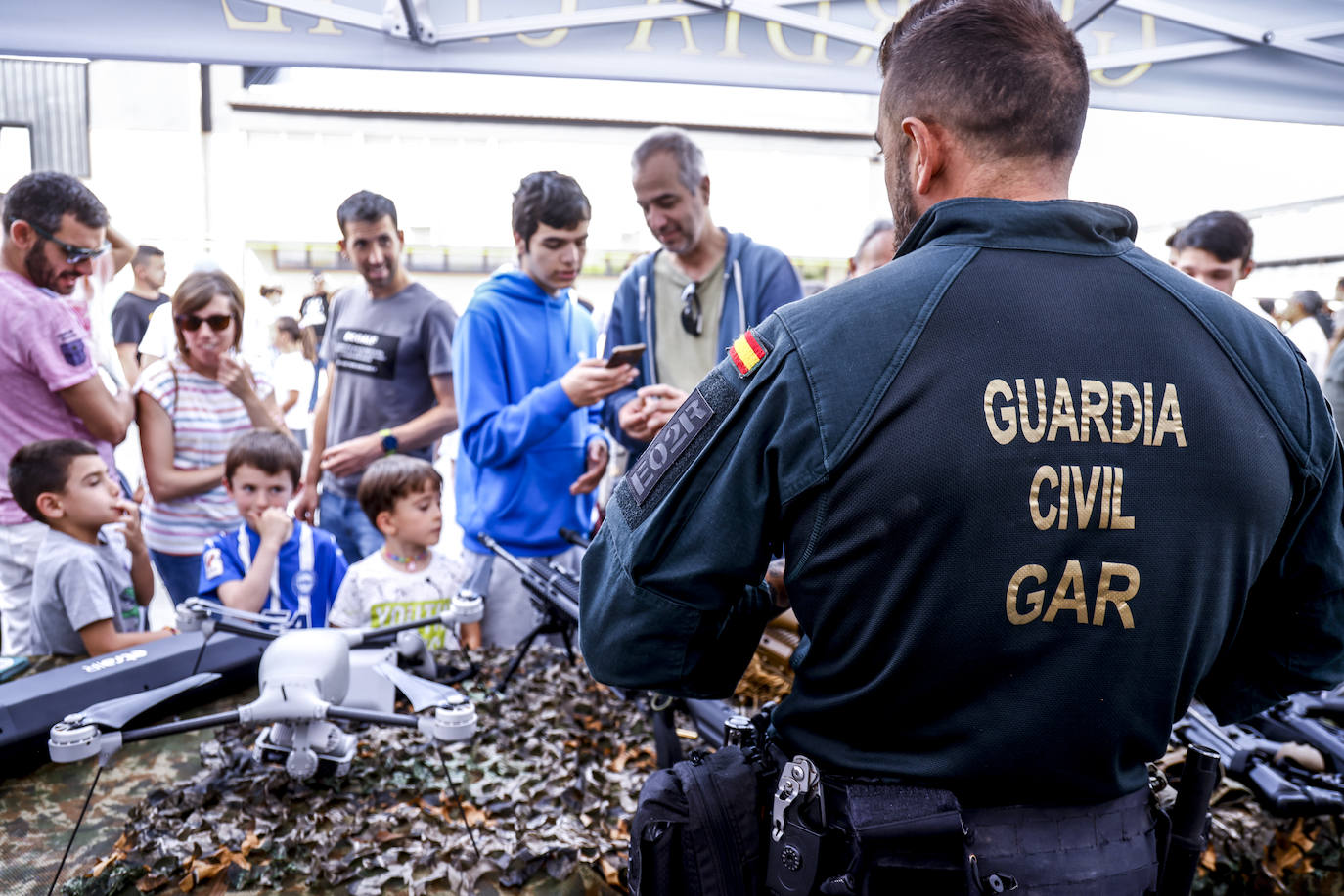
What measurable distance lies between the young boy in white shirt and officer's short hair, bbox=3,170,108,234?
1197 millimetres

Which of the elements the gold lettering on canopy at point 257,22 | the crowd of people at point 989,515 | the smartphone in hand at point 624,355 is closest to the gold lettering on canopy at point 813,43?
the smartphone in hand at point 624,355

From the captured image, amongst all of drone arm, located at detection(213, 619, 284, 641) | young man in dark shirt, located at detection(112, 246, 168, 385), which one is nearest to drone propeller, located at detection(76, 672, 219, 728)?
drone arm, located at detection(213, 619, 284, 641)

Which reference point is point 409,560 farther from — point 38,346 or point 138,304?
point 138,304

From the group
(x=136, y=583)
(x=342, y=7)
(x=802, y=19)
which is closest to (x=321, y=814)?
(x=136, y=583)

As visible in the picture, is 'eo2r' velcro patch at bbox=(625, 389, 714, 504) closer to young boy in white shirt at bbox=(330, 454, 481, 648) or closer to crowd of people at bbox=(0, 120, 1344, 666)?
crowd of people at bbox=(0, 120, 1344, 666)

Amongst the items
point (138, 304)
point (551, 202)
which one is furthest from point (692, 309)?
point (138, 304)

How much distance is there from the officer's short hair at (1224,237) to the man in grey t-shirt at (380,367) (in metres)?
2.83

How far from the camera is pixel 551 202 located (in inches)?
110

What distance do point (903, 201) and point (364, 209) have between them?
263 cm

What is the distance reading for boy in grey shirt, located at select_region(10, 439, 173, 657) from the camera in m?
2.37

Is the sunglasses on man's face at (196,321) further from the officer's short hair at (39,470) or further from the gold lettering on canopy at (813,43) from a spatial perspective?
the gold lettering on canopy at (813,43)

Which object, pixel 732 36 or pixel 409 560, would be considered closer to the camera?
pixel 409 560

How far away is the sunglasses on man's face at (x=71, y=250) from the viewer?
8.82 ft

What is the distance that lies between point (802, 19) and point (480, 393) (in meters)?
1.80
